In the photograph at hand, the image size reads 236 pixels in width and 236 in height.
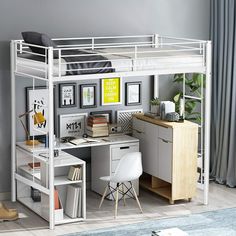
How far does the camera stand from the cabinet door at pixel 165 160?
661 centimetres

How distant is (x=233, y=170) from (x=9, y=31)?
2.66 meters

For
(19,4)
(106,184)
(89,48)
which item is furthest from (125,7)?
(106,184)

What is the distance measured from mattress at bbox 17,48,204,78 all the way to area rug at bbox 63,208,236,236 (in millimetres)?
1344

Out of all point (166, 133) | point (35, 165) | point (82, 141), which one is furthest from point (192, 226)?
point (35, 165)

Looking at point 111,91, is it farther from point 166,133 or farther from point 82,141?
point 166,133

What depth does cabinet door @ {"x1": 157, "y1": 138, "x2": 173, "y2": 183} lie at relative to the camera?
21.7 ft

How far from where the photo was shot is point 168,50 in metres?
6.71

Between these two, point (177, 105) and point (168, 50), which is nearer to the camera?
point (168, 50)

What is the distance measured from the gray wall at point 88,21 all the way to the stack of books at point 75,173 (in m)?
0.84

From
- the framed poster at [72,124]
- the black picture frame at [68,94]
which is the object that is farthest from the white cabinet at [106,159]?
the black picture frame at [68,94]

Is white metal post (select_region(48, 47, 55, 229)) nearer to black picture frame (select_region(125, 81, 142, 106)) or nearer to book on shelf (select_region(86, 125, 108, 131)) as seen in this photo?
book on shelf (select_region(86, 125, 108, 131))

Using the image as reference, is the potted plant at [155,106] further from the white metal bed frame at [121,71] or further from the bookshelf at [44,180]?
the bookshelf at [44,180]

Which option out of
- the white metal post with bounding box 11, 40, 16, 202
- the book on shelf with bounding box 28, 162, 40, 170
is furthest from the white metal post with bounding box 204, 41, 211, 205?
the white metal post with bounding box 11, 40, 16, 202

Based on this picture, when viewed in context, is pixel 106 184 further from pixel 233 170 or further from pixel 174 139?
pixel 233 170
